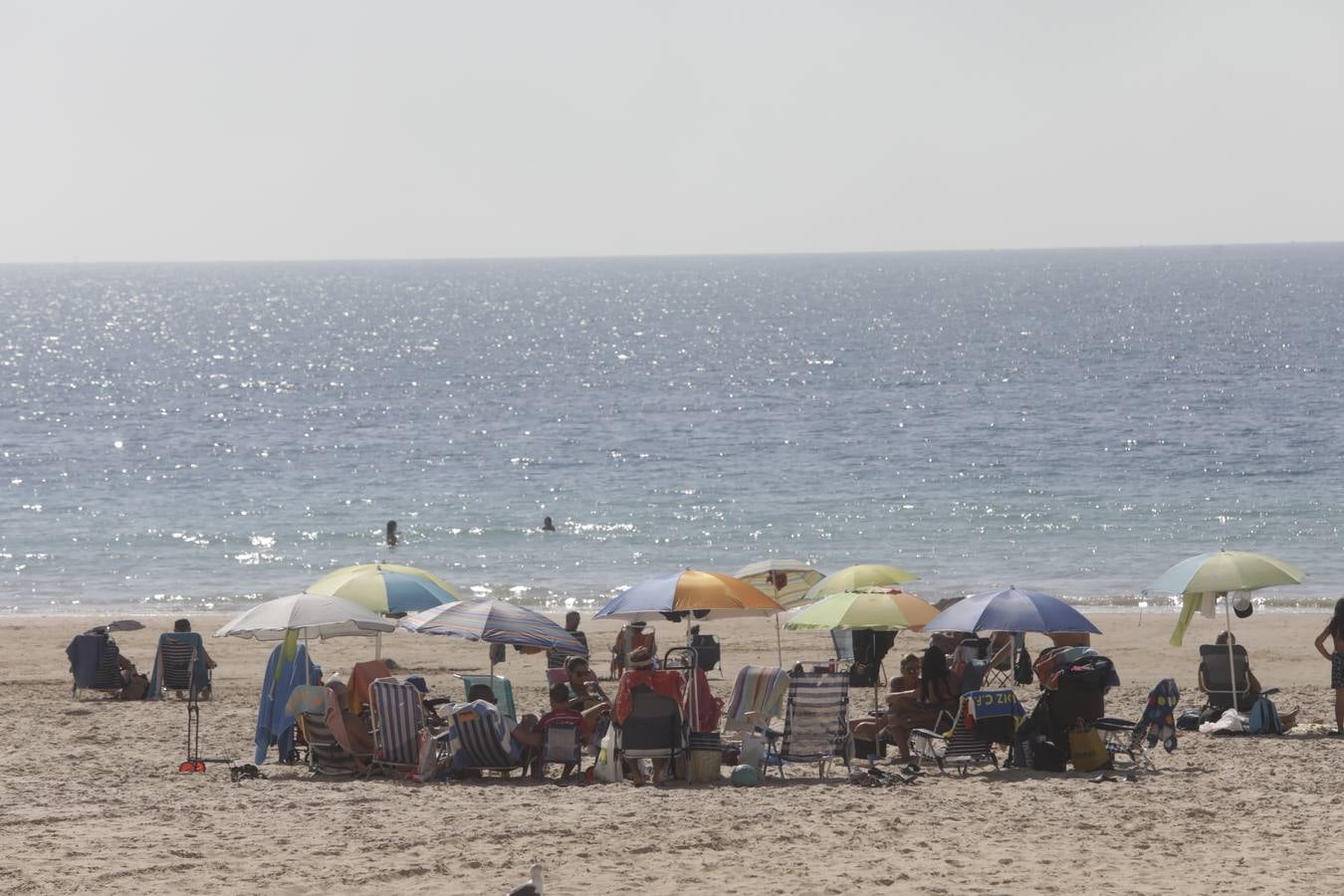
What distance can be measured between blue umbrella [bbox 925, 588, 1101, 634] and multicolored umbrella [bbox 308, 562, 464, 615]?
4238mm

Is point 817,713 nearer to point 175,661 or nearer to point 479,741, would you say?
point 479,741

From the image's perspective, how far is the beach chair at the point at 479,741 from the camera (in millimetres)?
12148

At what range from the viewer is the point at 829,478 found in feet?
135

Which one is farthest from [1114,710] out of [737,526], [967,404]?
[967,404]

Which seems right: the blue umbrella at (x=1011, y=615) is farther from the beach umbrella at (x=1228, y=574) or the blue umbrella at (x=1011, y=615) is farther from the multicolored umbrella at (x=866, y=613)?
the beach umbrella at (x=1228, y=574)

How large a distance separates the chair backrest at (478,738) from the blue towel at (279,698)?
1403mm

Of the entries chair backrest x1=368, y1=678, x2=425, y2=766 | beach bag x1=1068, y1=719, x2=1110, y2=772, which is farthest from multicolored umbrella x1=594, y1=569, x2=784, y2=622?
beach bag x1=1068, y1=719, x2=1110, y2=772

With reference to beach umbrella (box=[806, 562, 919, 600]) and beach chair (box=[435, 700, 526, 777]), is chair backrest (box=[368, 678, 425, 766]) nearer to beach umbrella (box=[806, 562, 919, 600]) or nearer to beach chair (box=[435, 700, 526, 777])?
beach chair (box=[435, 700, 526, 777])

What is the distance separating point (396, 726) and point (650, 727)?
1.90 metres

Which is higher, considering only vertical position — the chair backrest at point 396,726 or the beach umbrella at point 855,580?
the beach umbrella at point 855,580

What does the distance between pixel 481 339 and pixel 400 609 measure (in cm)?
9176

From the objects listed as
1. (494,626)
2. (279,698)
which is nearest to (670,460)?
(494,626)

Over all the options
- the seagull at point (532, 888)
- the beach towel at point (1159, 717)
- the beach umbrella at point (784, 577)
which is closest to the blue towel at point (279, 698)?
the seagull at point (532, 888)

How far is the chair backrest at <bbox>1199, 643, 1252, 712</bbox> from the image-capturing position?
14.2m
